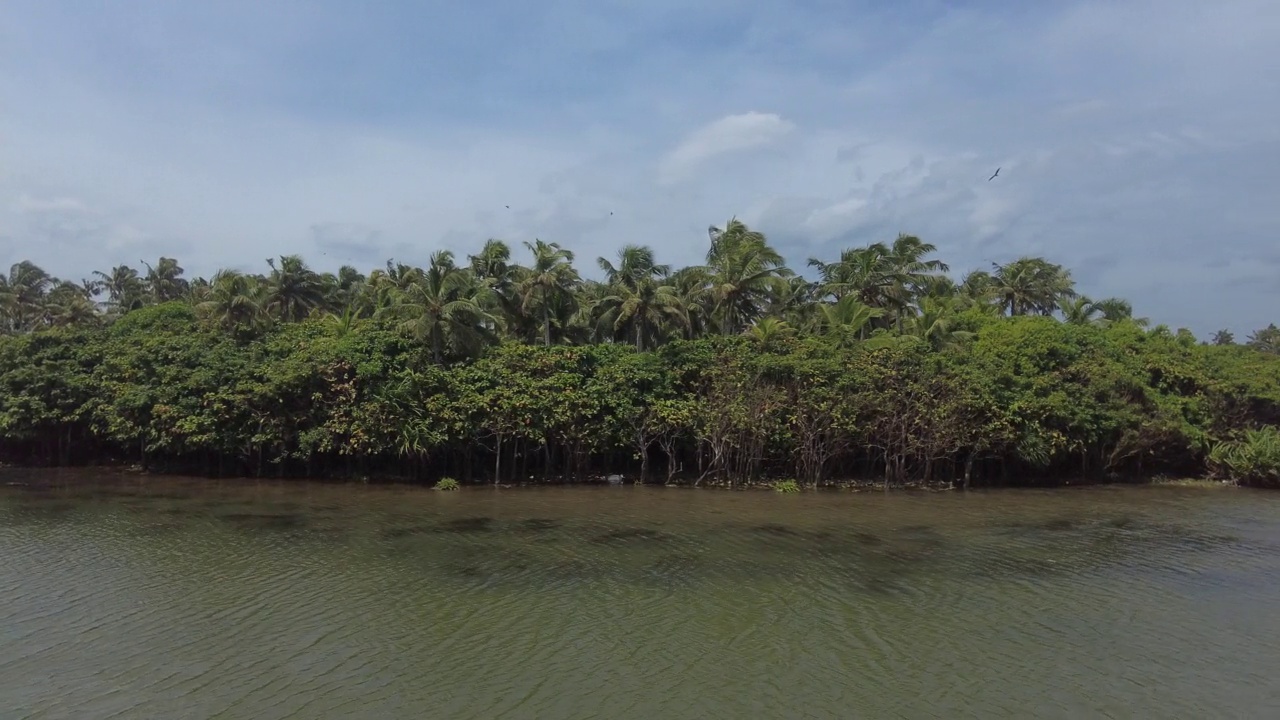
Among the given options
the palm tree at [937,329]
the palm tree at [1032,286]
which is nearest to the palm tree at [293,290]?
the palm tree at [937,329]

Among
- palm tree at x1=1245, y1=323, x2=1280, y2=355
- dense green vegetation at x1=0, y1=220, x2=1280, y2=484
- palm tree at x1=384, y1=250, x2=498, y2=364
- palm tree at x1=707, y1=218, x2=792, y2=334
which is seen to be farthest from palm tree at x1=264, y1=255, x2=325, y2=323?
palm tree at x1=1245, y1=323, x2=1280, y2=355

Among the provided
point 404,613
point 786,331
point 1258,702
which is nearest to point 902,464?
point 786,331

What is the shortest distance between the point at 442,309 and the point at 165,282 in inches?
1718

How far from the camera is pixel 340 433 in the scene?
99.5 feet

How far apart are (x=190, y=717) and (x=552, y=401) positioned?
21.3 metres

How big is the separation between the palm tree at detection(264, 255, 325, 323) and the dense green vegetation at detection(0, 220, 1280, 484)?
25.3 ft

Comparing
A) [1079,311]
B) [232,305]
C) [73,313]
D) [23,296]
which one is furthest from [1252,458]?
[23,296]

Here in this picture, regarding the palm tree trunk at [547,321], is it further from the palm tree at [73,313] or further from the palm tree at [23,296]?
the palm tree at [23,296]

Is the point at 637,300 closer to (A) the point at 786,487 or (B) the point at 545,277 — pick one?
(B) the point at 545,277

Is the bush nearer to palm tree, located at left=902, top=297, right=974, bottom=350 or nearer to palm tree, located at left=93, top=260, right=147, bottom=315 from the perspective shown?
palm tree, located at left=902, top=297, right=974, bottom=350

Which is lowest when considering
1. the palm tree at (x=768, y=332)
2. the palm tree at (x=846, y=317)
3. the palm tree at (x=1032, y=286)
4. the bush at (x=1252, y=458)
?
the bush at (x=1252, y=458)

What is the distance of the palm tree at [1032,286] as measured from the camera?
160ft

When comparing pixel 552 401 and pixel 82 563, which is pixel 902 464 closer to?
pixel 552 401

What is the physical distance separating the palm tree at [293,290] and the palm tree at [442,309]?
1691cm
